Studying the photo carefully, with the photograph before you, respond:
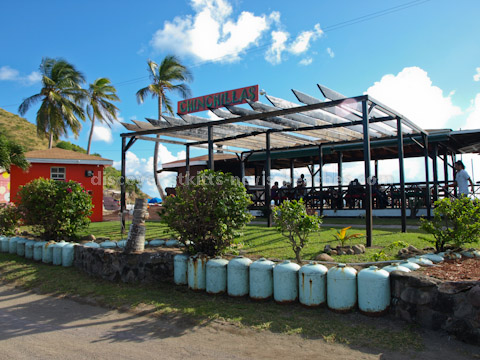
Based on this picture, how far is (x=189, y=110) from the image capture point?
53.3 ft

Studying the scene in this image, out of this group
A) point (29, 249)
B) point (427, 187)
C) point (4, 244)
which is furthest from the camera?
point (427, 187)

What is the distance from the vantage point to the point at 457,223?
5422mm

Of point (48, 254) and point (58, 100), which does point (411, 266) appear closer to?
point (48, 254)

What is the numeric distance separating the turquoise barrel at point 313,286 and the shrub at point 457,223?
7.92 feet

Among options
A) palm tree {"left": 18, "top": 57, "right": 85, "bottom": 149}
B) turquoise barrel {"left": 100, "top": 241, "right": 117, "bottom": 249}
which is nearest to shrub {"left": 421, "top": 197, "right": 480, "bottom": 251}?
turquoise barrel {"left": 100, "top": 241, "right": 117, "bottom": 249}

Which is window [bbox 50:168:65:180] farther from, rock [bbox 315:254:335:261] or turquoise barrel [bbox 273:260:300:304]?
turquoise barrel [bbox 273:260:300:304]

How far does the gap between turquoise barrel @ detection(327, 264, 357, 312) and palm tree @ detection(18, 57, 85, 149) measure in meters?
28.5

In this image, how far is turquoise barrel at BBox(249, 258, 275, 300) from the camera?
15.2 feet

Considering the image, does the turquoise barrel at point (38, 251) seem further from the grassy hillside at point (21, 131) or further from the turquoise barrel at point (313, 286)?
the grassy hillside at point (21, 131)

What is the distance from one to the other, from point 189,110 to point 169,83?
1052 cm

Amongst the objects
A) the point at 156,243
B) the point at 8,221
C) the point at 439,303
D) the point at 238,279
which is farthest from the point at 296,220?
the point at 8,221

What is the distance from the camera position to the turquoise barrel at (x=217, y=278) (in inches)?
197

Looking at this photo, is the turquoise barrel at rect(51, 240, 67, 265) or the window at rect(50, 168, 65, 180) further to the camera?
the window at rect(50, 168, 65, 180)

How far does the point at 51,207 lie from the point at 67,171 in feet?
30.3
